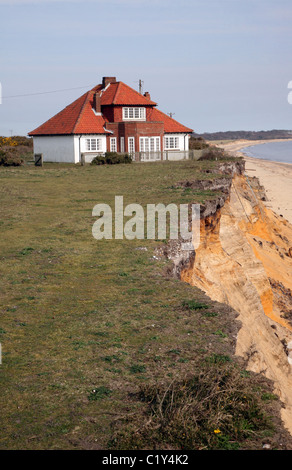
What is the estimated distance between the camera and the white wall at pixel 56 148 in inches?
1785

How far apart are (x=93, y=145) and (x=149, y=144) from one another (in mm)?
5493

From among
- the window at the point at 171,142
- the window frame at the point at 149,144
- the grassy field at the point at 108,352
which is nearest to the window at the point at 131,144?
the window frame at the point at 149,144

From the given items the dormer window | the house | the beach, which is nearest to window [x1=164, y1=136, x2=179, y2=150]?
the house

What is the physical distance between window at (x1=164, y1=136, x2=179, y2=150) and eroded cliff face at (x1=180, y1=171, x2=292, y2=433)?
2258 centimetres

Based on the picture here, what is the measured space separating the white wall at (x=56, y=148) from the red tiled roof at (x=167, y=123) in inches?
382

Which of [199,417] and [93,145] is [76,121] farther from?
[199,417]

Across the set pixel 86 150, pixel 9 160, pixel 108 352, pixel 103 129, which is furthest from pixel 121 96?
pixel 108 352

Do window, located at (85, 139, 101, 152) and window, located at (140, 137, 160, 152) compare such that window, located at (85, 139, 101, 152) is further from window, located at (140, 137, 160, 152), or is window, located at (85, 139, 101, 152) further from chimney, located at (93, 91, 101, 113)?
window, located at (140, 137, 160, 152)

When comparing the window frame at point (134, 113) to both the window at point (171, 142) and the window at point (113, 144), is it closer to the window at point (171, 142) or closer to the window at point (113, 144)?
the window at point (113, 144)

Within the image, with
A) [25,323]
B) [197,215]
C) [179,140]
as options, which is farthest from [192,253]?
[179,140]

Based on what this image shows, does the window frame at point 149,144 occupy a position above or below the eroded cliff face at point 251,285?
above

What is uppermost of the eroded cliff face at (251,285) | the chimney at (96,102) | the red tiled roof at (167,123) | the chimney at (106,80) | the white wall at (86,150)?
the chimney at (106,80)

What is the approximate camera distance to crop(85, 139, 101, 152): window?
4603cm
